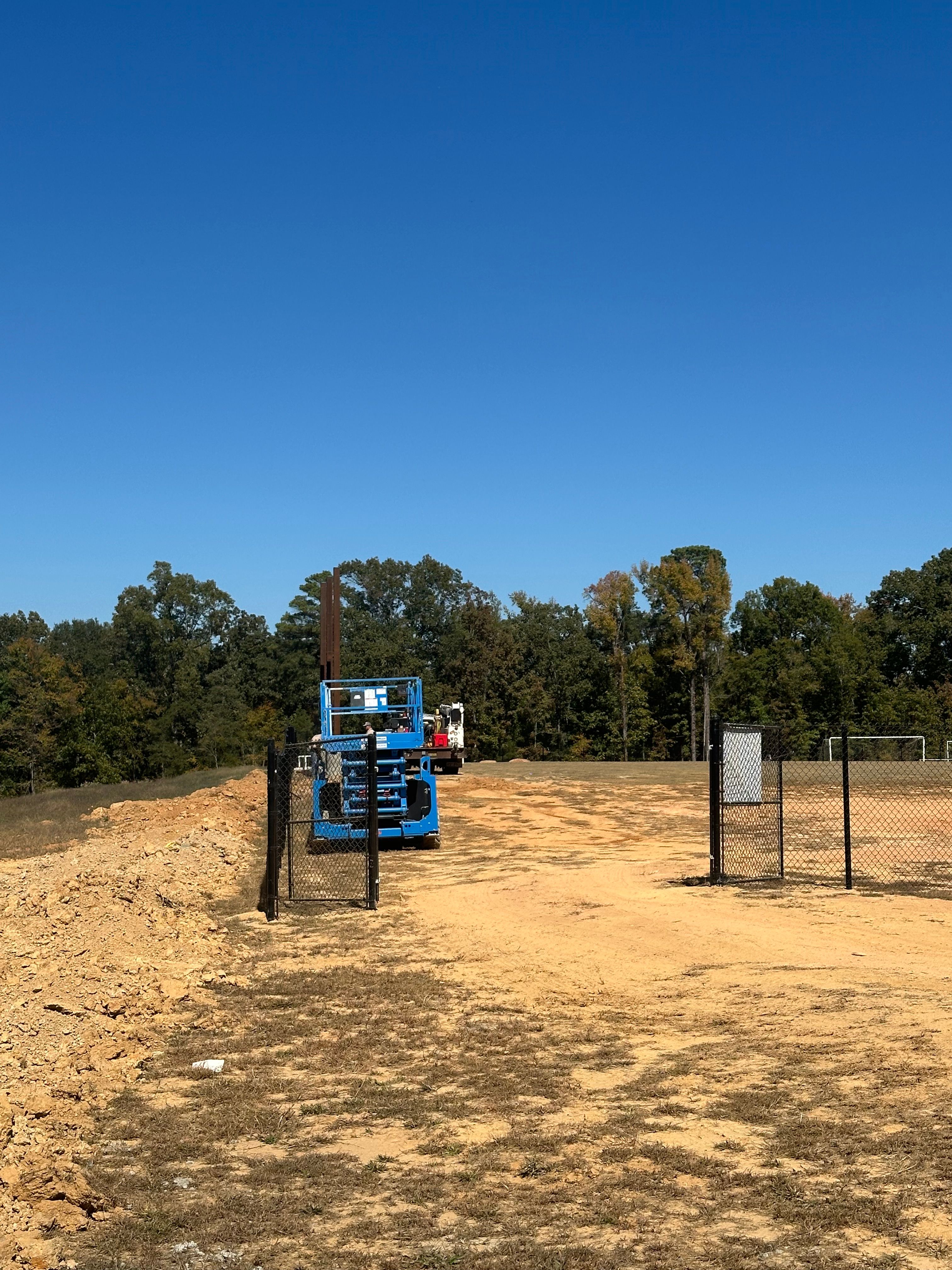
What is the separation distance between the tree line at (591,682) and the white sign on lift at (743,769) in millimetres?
50249

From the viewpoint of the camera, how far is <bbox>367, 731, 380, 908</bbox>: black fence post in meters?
14.1

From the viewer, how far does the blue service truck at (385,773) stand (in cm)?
1861

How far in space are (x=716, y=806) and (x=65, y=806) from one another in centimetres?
2064

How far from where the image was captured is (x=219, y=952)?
11492 millimetres

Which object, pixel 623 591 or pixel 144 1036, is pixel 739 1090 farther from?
pixel 623 591

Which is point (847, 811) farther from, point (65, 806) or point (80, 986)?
point (65, 806)

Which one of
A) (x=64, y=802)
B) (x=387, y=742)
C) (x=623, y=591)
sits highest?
(x=623, y=591)

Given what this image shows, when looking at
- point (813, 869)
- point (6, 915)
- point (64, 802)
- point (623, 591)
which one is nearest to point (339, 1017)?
point (6, 915)

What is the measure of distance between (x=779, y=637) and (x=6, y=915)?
76.8 metres

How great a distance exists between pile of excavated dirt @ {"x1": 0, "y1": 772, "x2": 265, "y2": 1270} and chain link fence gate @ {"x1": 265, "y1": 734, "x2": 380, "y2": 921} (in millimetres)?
957

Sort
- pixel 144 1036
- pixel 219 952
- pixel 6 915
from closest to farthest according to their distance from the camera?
pixel 144 1036 → pixel 219 952 → pixel 6 915

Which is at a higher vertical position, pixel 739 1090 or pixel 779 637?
pixel 779 637

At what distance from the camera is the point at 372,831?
14352mm

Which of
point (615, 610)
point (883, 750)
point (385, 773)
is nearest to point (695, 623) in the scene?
point (615, 610)
